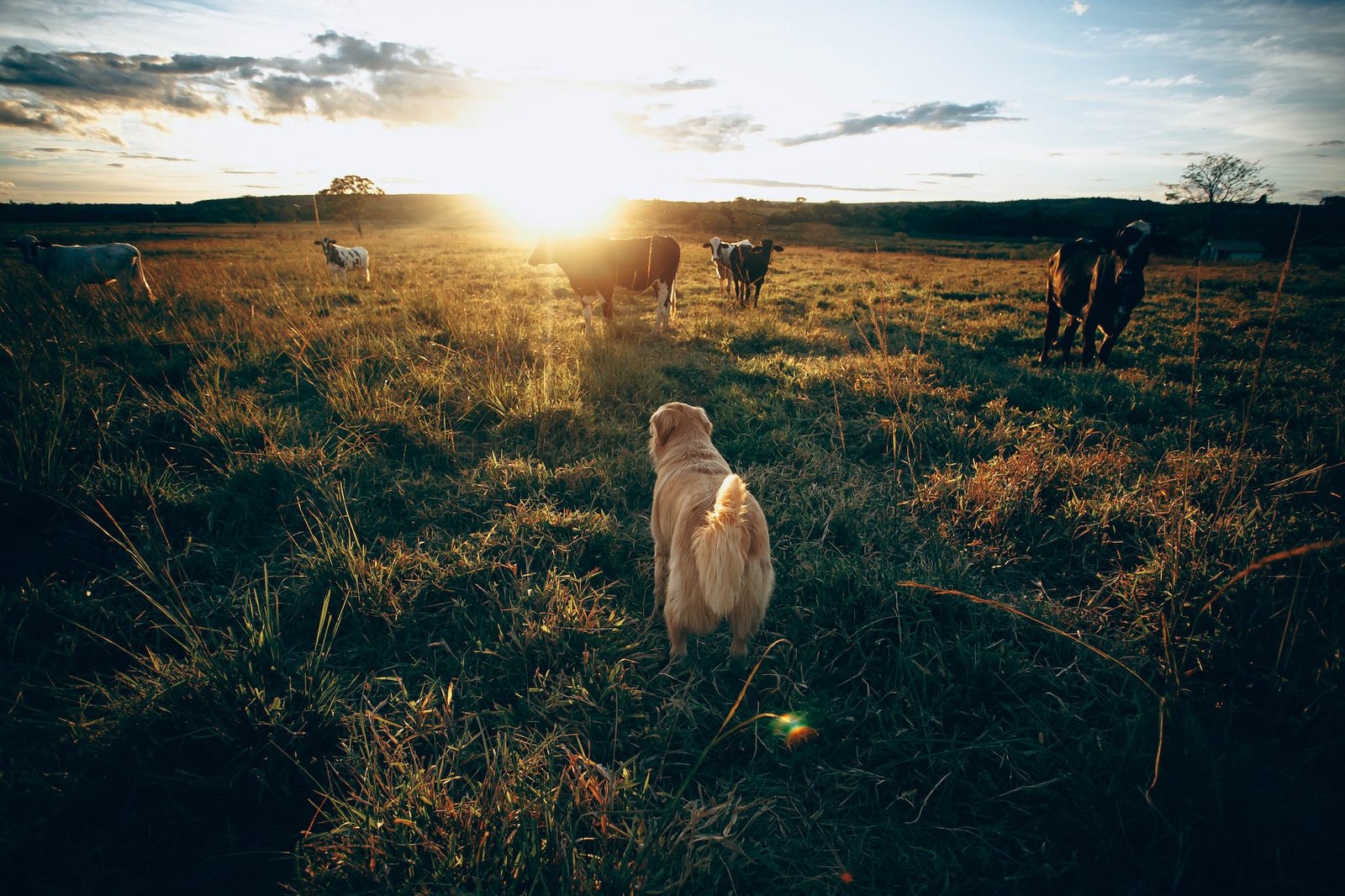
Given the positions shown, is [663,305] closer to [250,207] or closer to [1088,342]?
[1088,342]

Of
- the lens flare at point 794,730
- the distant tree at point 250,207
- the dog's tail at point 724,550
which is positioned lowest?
the lens flare at point 794,730

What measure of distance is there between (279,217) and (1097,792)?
260ft

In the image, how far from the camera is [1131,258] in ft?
24.1

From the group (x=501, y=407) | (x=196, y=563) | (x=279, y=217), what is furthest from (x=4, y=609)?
(x=279, y=217)

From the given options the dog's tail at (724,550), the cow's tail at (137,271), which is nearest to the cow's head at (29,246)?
the cow's tail at (137,271)

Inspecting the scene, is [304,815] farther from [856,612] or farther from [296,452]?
[296,452]

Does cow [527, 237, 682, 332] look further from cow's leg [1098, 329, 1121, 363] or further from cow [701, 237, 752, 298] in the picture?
cow's leg [1098, 329, 1121, 363]

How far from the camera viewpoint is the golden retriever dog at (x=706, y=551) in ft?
7.10

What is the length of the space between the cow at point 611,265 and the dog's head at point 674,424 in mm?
6987

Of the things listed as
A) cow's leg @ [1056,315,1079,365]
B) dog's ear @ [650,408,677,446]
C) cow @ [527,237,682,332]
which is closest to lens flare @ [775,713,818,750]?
dog's ear @ [650,408,677,446]

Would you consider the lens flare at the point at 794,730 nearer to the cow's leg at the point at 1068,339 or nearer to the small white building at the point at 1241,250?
the cow's leg at the point at 1068,339

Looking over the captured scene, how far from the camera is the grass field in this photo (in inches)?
66.6

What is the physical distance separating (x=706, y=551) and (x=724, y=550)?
0.28 feet

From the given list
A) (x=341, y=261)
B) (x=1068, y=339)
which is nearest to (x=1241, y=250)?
(x=1068, y=339)
